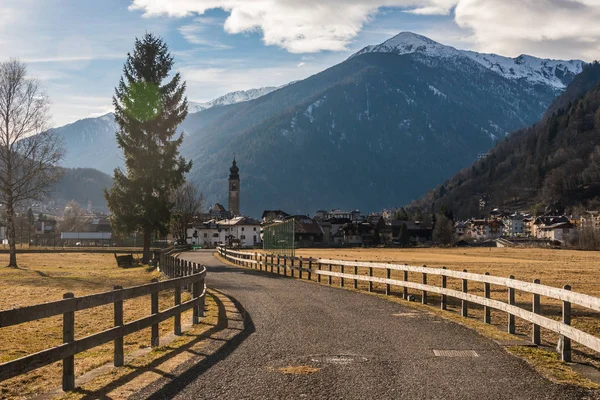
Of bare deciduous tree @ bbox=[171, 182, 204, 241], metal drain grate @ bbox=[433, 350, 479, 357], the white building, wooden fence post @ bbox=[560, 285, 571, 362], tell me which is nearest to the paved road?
metal drain grate @ bbox=[433, 350, 479, 357]

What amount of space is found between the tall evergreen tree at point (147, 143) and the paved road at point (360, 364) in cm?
3606

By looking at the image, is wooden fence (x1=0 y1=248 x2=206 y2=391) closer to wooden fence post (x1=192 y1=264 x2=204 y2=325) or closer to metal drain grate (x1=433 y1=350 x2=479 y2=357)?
wooden fence post (x1=192 y1=264 x2=204 y2=325)

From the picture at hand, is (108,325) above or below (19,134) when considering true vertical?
below

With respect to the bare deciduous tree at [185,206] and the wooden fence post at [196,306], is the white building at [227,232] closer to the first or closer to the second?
the bare deciduous tree at [185,206]

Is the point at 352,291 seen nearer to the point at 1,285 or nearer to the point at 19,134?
the point at 1,285

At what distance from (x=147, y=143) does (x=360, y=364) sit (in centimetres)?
4471

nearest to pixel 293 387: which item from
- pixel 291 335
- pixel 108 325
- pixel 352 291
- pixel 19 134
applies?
pixel 291 335

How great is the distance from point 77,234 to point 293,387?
604 ft

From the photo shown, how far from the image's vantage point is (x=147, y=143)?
175 feet

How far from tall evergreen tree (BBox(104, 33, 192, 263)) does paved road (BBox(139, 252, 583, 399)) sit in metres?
36.1

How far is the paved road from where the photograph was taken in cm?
923

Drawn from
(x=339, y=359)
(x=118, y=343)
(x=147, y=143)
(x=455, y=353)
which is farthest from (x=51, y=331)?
(x=147, y=143)

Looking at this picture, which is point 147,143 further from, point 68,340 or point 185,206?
point 185,206

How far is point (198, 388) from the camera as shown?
9531 millimetres
